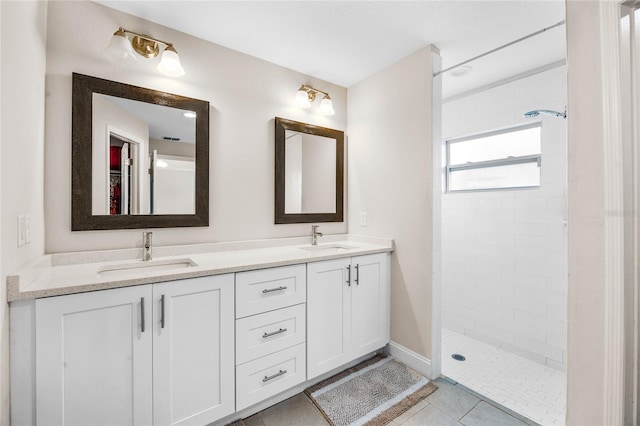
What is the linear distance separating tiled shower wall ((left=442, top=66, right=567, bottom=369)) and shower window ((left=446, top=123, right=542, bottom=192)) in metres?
0.11

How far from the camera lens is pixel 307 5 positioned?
1.68 metres

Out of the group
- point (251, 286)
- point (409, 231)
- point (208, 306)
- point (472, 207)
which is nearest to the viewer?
point (208, 306)

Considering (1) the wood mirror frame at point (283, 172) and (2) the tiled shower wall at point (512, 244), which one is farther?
(1) the wood mirror frame at point (283, 172)

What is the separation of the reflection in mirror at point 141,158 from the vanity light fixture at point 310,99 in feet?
2.98

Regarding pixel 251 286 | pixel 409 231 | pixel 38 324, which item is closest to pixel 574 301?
pixel 409 231

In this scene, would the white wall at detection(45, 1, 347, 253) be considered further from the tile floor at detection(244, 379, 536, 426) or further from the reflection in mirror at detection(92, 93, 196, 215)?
the tile floor at detection(244, 379, 536, 426)

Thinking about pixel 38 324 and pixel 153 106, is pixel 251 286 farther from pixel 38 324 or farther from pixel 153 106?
pixel 153 106

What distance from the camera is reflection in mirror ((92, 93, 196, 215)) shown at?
1662 millimetres

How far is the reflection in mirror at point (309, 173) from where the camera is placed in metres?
2.42

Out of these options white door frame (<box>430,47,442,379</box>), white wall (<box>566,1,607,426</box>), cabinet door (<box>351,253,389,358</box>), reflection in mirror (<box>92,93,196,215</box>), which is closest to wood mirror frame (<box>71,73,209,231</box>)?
reflection in mirror (<box>92,93,196,215</box>)

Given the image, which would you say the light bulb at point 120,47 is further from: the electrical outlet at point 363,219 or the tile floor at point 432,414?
the tile floor at point 432,414

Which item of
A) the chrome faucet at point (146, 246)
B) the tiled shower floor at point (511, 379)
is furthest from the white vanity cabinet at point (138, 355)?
the tiled shower floor at point (511, 379)

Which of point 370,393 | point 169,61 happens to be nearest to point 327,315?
point 370,393

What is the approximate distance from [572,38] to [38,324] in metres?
2.34
